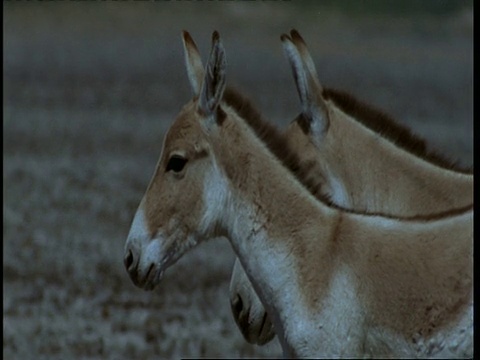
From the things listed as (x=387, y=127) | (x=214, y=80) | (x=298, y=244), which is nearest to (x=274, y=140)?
(x=214, y=80)

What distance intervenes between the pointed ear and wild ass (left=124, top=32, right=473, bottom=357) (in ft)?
0.06

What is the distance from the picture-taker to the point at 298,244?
5.08 m

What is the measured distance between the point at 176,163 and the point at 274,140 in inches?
15.9

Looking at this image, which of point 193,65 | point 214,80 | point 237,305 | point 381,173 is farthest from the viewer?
point 381,173

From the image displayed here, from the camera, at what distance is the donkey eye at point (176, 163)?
5262 millimetres

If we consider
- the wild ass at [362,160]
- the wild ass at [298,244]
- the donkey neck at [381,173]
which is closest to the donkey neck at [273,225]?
the wild ass at [298,244]

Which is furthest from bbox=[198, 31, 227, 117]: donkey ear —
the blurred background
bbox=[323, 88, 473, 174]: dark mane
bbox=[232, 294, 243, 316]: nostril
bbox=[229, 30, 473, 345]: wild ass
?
the blurred background

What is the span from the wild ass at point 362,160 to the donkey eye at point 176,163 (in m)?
0.73

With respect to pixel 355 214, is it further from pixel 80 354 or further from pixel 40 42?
pixel 40 42

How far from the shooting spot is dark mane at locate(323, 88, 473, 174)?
6133mm

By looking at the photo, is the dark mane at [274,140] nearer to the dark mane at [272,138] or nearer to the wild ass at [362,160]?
the dark mane at [272,138]

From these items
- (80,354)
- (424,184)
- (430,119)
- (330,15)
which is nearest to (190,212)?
(424,184)

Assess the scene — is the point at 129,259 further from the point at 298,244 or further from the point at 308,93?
the point at 308,93

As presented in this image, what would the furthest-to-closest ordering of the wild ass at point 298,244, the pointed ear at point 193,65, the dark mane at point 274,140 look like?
the pointed ear at point 193,65, the dark mane at point 274,140, the wild ass at point 298,244
